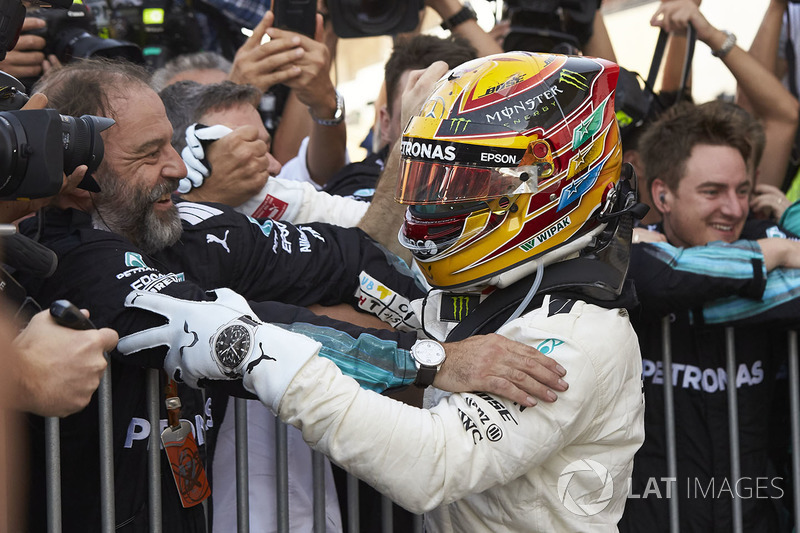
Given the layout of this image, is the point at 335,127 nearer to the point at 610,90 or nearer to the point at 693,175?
the point at 693,175

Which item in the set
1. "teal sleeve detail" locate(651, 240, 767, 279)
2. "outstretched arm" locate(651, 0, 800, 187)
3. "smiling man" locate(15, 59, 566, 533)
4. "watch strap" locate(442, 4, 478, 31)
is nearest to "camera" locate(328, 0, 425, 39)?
"watch strap" locate(442, 4, 478, 31)

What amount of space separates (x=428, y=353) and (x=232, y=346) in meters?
0.49

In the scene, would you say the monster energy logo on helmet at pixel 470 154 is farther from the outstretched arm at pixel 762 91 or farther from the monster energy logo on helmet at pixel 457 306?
the outstretched arm at pixel 762 91

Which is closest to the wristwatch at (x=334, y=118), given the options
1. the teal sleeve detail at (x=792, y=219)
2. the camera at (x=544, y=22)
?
the camera at (x=544, y=22)

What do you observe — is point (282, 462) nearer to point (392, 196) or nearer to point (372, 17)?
point (392, 196)

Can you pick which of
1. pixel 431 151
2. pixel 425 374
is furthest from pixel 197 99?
pixel 425 374

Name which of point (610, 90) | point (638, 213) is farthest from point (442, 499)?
point (610, 90)

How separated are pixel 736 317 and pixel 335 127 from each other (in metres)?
1.87

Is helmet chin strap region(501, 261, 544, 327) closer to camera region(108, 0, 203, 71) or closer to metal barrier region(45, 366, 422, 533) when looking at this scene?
metal barrier region(45, 366, 422, 533)

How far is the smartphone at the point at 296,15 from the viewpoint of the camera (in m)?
4.19

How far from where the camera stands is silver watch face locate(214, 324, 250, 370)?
2400 millimetres

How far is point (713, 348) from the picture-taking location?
3.74 m

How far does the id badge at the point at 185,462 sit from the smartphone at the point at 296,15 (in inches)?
79.2

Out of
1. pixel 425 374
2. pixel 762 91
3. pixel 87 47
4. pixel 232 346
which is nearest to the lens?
pixel 232 346
